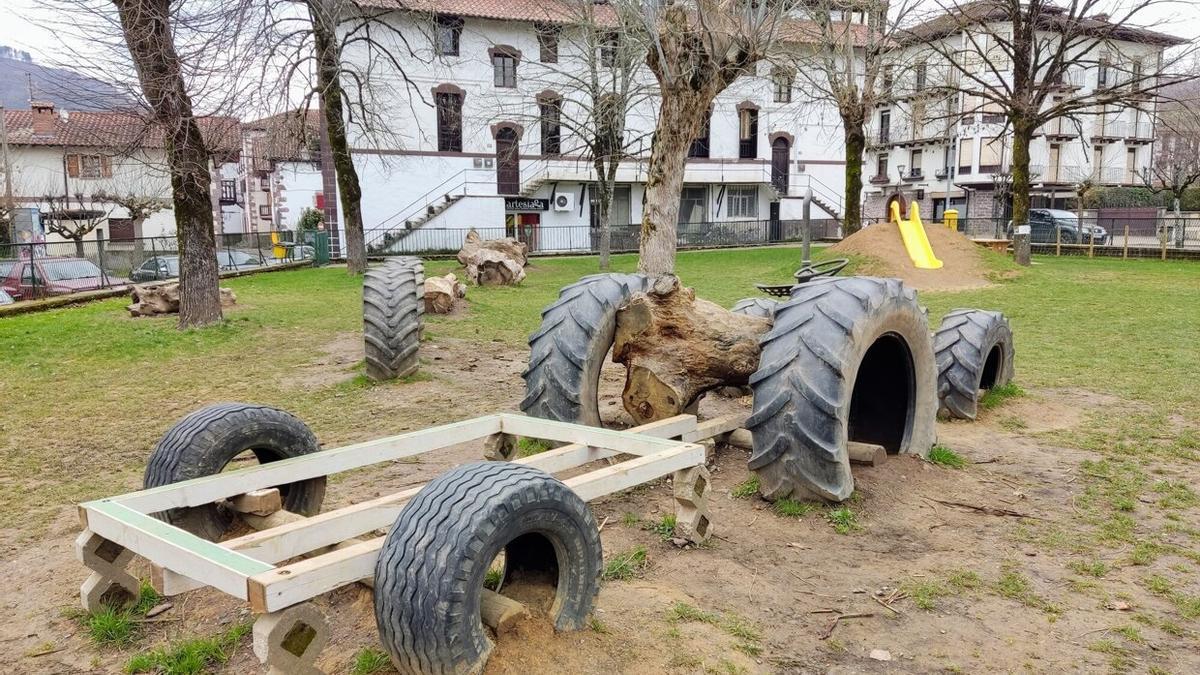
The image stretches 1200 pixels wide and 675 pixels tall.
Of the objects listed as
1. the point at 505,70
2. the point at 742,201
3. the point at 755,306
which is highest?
the point at 505,70

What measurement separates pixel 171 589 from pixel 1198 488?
540 cm

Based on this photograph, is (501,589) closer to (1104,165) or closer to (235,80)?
(235,80)

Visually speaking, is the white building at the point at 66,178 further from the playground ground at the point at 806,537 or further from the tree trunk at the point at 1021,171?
the playground ground at the point at 806,537

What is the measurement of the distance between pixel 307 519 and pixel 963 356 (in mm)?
5127

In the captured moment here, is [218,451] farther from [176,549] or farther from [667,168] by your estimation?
[667,168]

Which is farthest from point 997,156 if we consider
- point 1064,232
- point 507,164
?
point 507,164

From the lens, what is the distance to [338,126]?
2245cm

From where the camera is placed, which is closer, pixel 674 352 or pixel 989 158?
pixel 674 352

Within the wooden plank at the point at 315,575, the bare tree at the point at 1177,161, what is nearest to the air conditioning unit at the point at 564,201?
the bare tree at the point at 1177,161

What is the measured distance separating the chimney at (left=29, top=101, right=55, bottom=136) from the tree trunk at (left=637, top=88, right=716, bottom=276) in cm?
4867

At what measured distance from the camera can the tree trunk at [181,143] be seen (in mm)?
11227

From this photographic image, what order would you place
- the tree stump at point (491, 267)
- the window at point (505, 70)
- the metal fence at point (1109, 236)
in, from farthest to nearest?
1. the window at point (505, 70)
2. the metal fence at point (1109, 236)
3. the tree stump at point (491, 267)

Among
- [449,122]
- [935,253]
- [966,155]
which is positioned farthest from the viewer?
[966,155]

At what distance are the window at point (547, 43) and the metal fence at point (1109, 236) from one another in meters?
20.6
